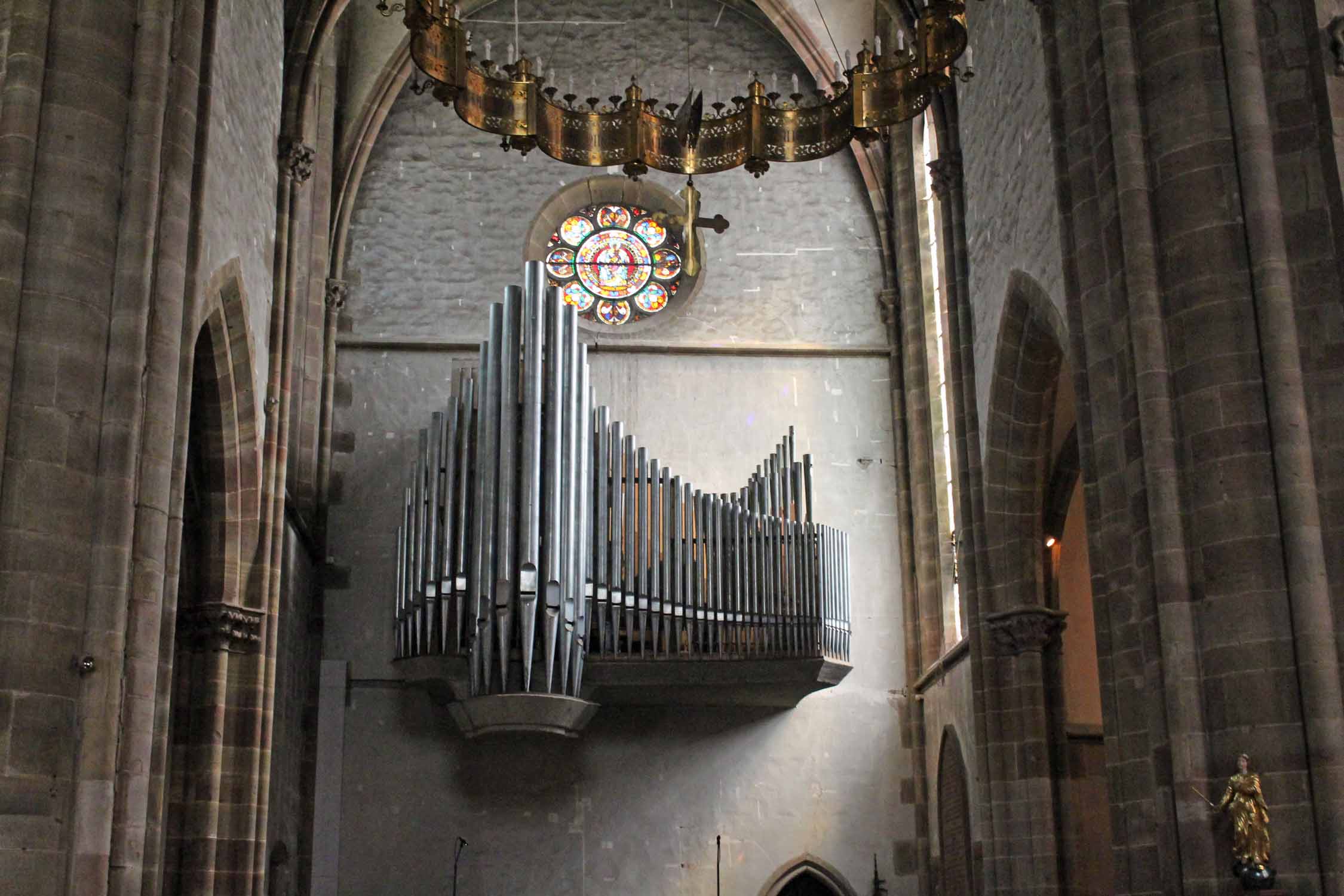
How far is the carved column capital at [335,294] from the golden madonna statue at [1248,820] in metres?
13.6

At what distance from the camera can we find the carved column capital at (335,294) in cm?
2106

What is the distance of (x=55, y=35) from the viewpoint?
1120cm

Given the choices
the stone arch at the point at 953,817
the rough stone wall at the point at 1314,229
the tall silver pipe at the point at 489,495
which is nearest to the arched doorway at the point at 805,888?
the stone arch at the point at 953,817

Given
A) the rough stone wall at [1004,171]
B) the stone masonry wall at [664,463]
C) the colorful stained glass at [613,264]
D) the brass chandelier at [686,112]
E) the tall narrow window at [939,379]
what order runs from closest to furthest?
the rough stone wall at [1004,171]
the brass chandelier at [686,112]
the stone masonry wall at [664,463]
the tall narrow window at [939,379]
the colorful stained glass at [613,264]

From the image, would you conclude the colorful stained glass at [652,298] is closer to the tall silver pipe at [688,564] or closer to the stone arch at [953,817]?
the tall silver pipe at [688,564]

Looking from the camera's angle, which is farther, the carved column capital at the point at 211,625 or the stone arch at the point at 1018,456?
the stone arch at the point at 1018,456

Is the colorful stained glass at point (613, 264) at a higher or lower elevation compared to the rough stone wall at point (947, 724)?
higher

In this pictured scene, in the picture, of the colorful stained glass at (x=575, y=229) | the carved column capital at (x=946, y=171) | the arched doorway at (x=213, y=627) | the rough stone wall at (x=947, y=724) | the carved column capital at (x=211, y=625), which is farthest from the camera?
the colorful stained glass at (x=575, y=229)

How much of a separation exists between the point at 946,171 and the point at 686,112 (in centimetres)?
333

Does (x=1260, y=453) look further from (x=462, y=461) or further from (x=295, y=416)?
(x=295, y=416)

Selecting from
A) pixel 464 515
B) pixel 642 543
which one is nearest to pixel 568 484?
pixel 642 543

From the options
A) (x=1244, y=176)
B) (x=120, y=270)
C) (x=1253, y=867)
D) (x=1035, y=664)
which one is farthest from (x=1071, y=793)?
(x=120, y=270)

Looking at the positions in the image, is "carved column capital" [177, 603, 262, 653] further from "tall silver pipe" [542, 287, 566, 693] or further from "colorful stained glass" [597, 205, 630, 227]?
"colorful stained glass" [597, 205, 630, 227]

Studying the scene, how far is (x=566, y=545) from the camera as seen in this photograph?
59.0 ft
